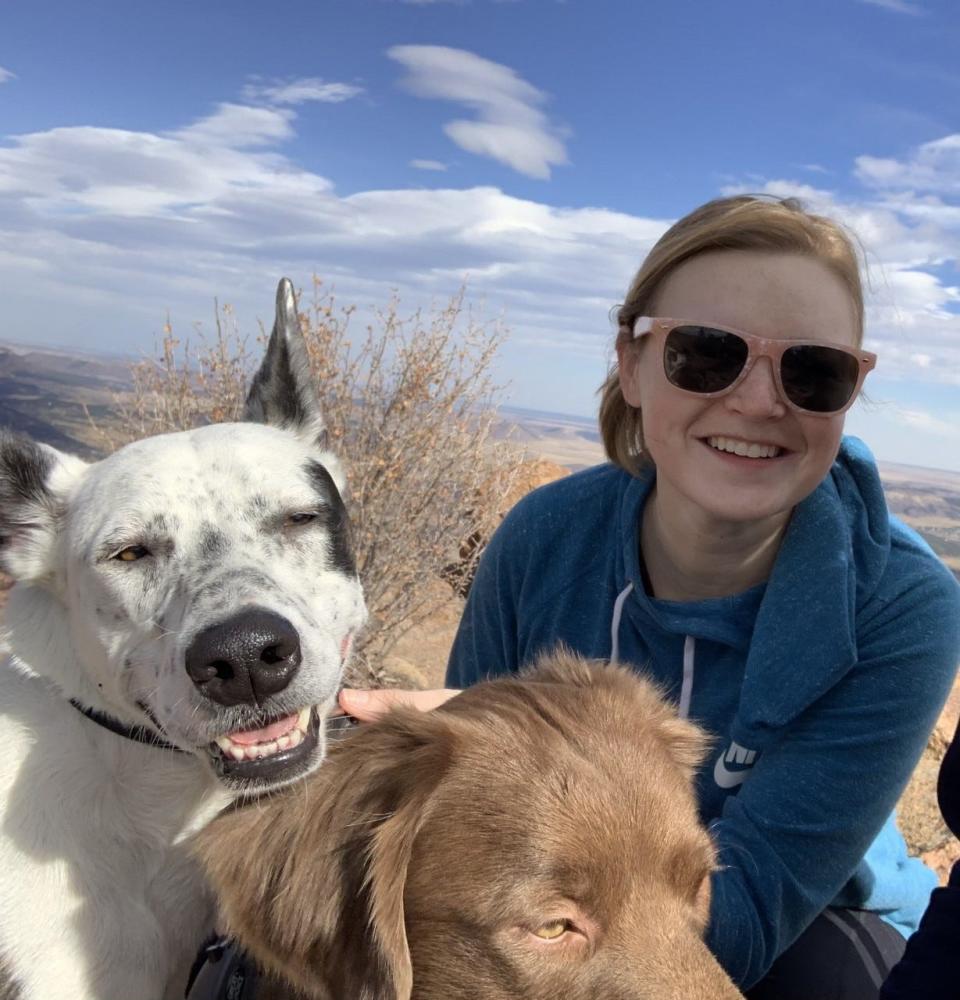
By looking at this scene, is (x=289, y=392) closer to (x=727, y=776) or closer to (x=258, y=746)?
(x=258, y=746)

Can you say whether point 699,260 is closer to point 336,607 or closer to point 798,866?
point 336,607

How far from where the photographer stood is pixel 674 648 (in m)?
3.16

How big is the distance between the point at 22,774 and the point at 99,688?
0.90 feet

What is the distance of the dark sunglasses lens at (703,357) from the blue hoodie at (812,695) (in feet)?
1.70

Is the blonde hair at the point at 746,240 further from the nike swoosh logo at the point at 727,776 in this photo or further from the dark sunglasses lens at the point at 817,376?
the nike swoosh logo at the point at 727,776

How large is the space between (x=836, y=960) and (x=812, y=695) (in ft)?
3.01

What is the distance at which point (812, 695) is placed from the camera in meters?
2.69

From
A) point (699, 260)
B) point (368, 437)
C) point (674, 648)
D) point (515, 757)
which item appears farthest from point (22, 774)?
point (368, 437)

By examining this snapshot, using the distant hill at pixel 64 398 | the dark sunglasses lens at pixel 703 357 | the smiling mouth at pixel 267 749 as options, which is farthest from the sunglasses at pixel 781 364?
the distant hill at pixel 64 398

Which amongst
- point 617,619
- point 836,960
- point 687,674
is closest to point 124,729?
point 617,619

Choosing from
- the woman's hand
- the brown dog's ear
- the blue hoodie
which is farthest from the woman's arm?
the brown dog's ear

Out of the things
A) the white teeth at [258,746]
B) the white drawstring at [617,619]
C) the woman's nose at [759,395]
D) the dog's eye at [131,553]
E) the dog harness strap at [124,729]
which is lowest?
the dog harness strap at [124,729]

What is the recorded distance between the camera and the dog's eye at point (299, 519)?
271 centimetres

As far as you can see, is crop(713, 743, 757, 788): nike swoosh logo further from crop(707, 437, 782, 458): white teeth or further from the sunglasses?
the sunglasses
